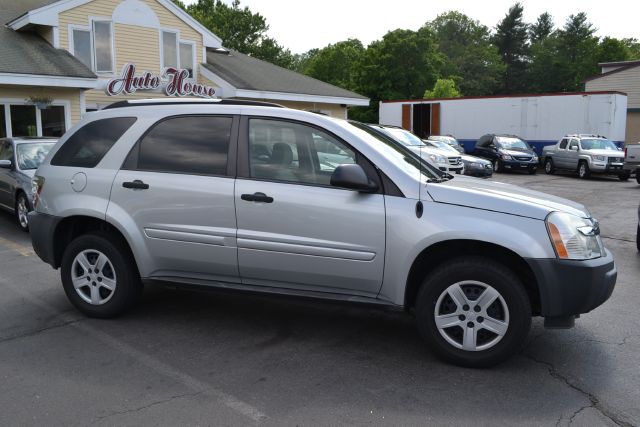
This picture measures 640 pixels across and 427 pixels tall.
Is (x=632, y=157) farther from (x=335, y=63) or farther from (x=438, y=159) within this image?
(x=335, y=63)

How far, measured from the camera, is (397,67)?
55.1m

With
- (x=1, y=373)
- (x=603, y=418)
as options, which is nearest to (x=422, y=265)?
(x=603, y=418)

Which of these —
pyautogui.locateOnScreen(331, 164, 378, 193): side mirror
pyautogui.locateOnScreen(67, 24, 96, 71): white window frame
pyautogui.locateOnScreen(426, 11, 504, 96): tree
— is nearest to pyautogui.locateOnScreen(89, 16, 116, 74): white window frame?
pyautogui.locateOnScreen(67, 24, 96, 71): white window frame

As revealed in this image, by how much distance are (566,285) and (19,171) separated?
8869 mm

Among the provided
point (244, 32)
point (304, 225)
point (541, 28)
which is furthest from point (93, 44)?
point (541, 28)

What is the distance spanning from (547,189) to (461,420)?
16.6 m

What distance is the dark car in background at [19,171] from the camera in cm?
945

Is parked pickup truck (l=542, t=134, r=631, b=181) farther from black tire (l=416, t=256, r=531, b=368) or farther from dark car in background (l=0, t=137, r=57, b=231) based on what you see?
black tire (l=416, t=256, r=531, b=368)

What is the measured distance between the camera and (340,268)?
420 centimetres

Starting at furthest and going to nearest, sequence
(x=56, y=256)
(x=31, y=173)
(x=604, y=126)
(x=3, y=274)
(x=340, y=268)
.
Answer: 1. (x=604, y=126)
2. (x=31, y=173)
3. (x=3, y=274)
4. (x=56, y=256)
5. (x=340, y=268)

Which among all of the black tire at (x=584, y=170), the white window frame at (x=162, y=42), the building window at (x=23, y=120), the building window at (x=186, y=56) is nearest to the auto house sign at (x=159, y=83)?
the white window frame at (x=162, y=42)

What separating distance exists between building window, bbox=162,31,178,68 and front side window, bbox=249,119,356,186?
18.4 m

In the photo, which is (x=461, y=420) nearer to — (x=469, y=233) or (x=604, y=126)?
(x=469, y=233)

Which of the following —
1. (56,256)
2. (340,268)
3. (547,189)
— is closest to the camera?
(340,268)
